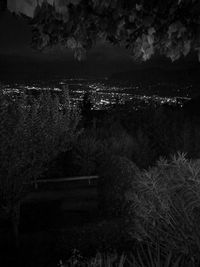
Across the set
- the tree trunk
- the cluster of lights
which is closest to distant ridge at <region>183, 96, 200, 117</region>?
the cluster of lights

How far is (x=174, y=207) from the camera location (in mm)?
7203

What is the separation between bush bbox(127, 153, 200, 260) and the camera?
6.85m

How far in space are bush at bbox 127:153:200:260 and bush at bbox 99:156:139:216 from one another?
7529 mm

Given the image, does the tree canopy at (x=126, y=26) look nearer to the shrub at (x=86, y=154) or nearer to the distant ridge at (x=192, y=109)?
the shrub at (x=86, y=154)

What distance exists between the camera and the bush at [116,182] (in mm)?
15650

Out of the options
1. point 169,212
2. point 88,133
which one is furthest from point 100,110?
point 169,212

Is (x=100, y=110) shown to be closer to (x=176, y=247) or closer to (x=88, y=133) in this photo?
(x=88, y=133)

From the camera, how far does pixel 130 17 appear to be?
438cm

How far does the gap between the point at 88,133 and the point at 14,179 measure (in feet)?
60.2

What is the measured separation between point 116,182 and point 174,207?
878 cm

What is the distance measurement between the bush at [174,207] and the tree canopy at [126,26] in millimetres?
2422

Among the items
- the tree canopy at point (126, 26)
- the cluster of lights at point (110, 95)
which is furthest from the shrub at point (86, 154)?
the cluster of lights at point (110, 95)

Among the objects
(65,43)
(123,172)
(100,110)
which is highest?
(65,43)

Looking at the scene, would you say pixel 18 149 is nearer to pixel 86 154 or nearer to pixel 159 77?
pixel 86 154
